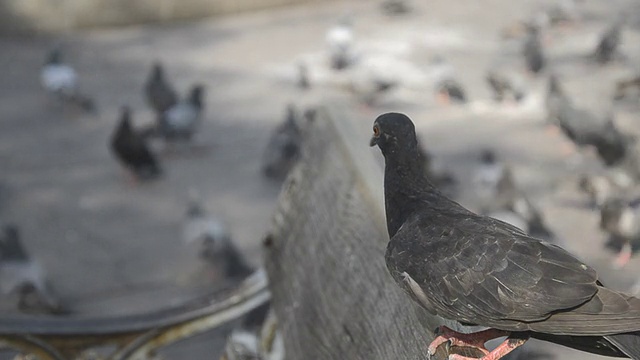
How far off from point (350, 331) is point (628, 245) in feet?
13.9

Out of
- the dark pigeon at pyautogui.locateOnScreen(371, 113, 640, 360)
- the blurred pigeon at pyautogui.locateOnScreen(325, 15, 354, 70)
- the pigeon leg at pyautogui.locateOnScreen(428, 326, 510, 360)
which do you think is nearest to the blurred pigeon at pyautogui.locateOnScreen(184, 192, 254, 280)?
the dark pigeon at pyautogui.locateOnScreen(371, 113, 640, 360)

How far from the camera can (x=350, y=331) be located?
90.4 inches

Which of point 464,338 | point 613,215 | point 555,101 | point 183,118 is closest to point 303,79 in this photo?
point 183,118

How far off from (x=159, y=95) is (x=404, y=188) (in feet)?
20.4

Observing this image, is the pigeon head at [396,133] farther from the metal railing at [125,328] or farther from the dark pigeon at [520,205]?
the dark pigeon at [520,205]

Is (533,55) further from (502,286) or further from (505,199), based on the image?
(502,286)

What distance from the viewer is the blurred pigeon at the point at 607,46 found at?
976cm

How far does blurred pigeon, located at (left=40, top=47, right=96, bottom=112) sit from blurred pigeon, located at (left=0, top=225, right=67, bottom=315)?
3030 millimetres

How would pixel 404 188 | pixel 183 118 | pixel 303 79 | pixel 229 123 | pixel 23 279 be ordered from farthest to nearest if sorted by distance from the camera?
pixel 303 79 → pixel 229 123 → pixel 183 118 → pixel 23 279 → pixel 404 188

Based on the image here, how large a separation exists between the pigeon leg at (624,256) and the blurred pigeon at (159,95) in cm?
411

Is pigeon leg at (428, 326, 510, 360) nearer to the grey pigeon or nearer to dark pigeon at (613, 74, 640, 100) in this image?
the grey pigeon

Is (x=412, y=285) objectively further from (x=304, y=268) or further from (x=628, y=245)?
(x=628, y=245)

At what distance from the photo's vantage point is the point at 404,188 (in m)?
2.48

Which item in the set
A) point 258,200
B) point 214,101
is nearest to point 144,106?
point 214,101
